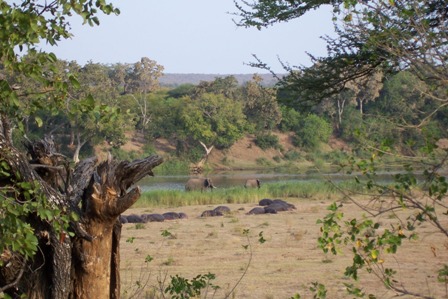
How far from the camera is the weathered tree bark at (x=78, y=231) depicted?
19.2ft

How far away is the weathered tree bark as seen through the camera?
5.85 meters

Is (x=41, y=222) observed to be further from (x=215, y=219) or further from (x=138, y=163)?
(x=215, y=219)

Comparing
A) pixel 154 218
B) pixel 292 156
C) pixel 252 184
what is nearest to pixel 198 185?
pixel 252 184

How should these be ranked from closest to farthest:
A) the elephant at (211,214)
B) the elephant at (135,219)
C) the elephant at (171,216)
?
the elephant at (135,219) → the elephant at (171,216) → the elephant at (211,214)

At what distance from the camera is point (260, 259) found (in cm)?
1541

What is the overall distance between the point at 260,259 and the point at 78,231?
9.77 m

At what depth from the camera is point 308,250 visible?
16.6 meters

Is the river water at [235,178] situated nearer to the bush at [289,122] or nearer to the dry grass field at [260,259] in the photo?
the bush at [289,122]

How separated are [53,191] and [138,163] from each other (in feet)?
2.97

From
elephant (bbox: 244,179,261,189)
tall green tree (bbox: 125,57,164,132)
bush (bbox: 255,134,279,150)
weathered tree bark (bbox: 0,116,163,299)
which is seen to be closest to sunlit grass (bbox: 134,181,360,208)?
elephant (bbox: 244,179,261,189)

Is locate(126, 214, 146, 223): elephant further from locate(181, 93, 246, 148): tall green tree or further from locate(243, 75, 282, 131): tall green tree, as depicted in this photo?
locate(243, 75, 282, 131): tall green tree

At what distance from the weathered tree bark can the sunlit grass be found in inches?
943

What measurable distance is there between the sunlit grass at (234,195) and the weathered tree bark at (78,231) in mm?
23959

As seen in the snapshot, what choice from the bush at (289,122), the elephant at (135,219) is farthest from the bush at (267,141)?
the elephant at (135,219)
